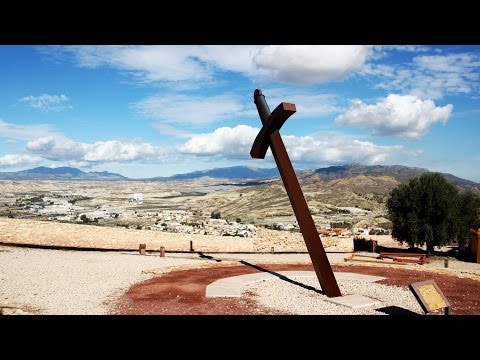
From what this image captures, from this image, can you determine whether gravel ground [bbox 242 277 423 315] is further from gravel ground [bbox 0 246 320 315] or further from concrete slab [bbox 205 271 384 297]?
gravel ground [bbox 0 246 320 315]

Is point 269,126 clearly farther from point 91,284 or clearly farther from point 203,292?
point 91,284

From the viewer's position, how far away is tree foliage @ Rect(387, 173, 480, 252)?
24734 millimetres

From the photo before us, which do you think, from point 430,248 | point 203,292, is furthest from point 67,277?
point 430,248

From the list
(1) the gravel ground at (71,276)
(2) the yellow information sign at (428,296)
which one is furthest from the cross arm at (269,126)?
(1) the gravel ground at (71,276)

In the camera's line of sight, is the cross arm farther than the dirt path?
Yes

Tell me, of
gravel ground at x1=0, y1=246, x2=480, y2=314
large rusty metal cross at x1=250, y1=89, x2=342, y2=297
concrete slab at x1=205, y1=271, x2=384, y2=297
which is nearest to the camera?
gravel ground at x1=0, y1=246, x2=480, y2=314

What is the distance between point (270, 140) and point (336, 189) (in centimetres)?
14379

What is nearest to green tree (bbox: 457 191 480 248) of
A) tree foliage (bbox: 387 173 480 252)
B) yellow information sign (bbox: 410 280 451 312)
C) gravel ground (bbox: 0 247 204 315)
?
tree foliage (bbox: 387 173 480 252)

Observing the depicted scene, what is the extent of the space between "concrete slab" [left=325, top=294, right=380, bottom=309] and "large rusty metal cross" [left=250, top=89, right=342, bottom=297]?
23 centimetres

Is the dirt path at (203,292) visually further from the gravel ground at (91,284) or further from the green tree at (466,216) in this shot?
the green tree at (466,216)

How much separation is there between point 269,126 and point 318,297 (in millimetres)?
5250

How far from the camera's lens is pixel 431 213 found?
24938 mm
